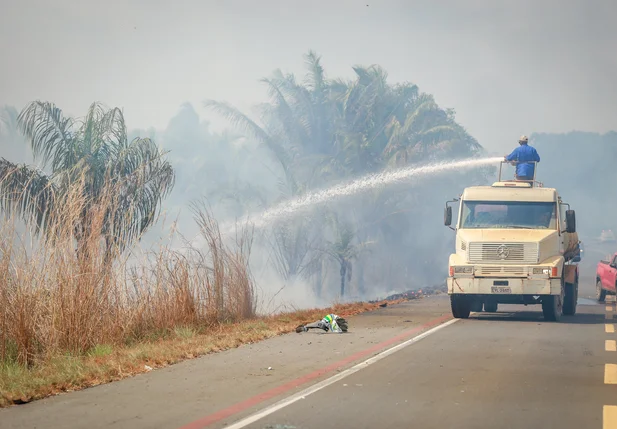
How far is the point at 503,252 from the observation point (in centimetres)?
2062

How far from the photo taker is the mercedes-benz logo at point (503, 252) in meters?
20.6

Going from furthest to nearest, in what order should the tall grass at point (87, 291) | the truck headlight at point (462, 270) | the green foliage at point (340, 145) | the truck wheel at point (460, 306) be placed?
1. the green foliage at point (340, 145)
2. the truck wheel at point (460, 306)
3. the truck headlight at point (462, 270)
4. the tall grass at point (87, 291)

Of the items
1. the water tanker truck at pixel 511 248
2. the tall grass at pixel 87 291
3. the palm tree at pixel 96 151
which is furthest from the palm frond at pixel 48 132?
the water tanker truck at pixel 511 248

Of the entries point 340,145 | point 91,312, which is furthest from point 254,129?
point 91,312

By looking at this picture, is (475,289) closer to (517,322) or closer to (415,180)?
(517,322)

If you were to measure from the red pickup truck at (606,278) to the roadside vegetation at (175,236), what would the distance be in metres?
7.34

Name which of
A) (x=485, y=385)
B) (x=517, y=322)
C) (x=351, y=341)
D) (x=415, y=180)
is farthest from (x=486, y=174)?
(x=485, y=385)

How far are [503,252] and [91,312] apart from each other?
9818 mm

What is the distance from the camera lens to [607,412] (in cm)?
947

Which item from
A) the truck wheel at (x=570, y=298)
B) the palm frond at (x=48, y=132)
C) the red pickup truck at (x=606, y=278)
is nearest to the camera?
the truck wheel at (x=570, y=298)

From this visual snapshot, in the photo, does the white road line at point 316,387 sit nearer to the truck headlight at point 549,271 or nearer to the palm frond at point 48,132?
the truck headlight at point 549,271

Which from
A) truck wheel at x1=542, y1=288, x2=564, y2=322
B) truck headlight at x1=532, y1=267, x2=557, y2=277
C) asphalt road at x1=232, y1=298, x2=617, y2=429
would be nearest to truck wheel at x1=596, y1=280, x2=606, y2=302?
truck wheel at x1=542, y1=288, x2=564, y2=322

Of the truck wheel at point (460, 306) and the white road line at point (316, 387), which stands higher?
the truck wheel at point (460, 306)

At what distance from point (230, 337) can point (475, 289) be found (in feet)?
21.6
